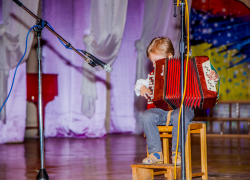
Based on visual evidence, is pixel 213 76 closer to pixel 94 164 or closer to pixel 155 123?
pixel 155 123

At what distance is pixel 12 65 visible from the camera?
4.03m

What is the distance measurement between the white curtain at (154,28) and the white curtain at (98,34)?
483mm

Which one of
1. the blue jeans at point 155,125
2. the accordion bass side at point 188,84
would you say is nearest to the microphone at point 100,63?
the accordion bass side at point 188,84

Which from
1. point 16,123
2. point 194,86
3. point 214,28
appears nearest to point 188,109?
point 194,86

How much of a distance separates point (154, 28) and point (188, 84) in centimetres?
328

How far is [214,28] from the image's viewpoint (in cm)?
671

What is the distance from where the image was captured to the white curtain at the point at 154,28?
473 cm

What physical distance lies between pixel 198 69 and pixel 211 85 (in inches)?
4.5

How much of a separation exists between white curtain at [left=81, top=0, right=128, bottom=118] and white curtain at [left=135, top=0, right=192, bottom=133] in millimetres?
483

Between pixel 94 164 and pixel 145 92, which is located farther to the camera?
pixel 94 164

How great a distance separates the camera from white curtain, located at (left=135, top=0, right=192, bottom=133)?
4727 mm

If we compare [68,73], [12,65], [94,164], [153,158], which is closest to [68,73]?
[68,73]

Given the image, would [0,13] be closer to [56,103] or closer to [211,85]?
[56,103]

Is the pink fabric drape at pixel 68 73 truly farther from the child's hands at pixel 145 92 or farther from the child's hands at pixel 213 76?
the child's hands at pixel 213 76
